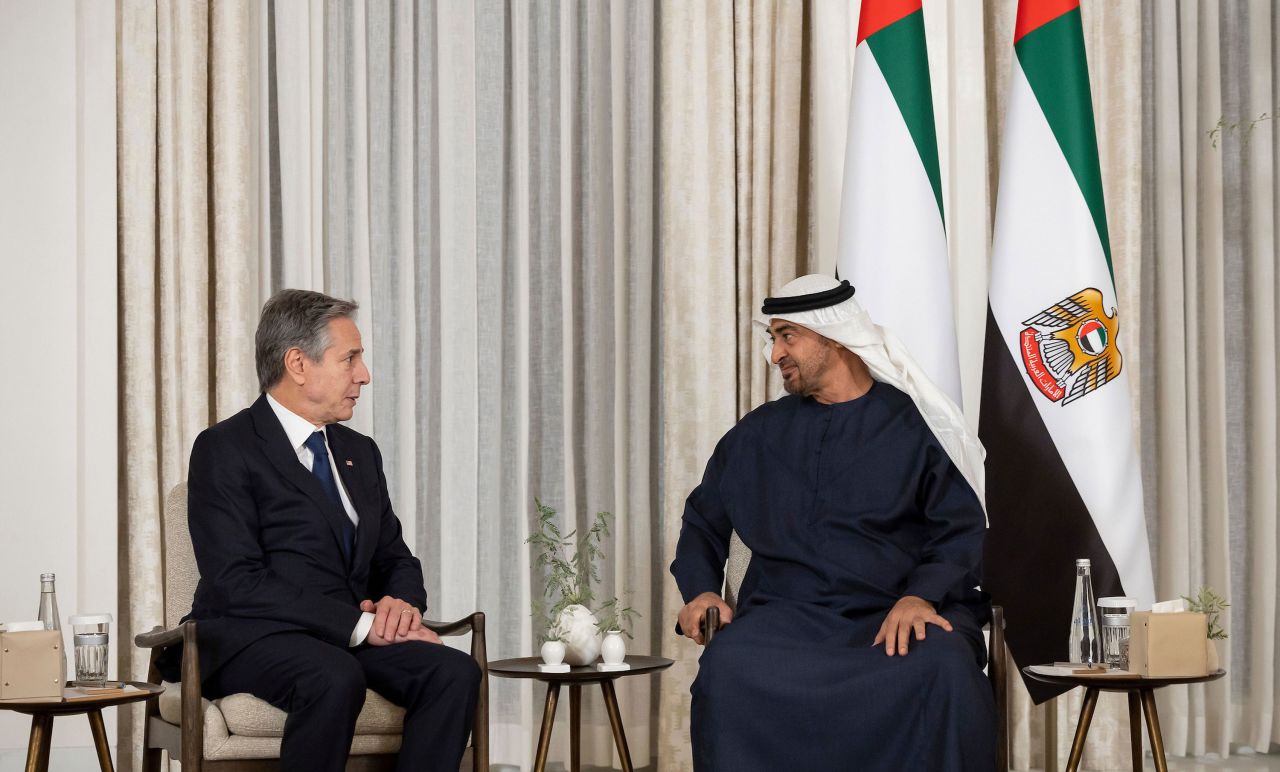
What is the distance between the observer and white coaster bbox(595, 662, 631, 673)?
11.9 ft

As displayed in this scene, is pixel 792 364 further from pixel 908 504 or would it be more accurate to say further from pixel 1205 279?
pixel 1205 279

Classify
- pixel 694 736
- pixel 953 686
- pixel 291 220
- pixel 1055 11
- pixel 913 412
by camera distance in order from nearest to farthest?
pixel 953 686 < pixel 694 736 < pixel 913 412 < pixel 1055 11 < pixel 291 220

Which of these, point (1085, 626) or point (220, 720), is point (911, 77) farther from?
point (220, 720)

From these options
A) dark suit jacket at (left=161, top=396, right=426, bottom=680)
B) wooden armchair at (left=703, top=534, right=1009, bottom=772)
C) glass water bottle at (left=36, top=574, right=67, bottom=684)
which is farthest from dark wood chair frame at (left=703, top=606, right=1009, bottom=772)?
glass water bottle at (left=36, top=574, right=67, bottom=684)

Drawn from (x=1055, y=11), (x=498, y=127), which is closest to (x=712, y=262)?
(x=498, y=127)

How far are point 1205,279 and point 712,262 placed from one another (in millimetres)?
1914

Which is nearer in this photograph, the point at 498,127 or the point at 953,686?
the point at 953,686

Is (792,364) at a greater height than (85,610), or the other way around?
(792,364)

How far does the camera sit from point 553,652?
3.62 metres

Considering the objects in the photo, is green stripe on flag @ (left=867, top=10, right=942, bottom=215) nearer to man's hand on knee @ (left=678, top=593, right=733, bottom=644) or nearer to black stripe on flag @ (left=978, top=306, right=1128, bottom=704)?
black stripe on flag @ (left=978, top=306, right=1128, bottom=704)

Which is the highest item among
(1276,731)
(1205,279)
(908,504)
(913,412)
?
(1205,279)

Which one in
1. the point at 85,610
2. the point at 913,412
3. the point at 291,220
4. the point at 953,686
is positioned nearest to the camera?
the point at 953,686

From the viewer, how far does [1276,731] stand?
492 centimetres

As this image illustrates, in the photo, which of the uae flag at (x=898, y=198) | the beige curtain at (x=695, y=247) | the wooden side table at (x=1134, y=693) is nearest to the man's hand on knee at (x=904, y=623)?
the wooden side table at (x=1134, y=693)
